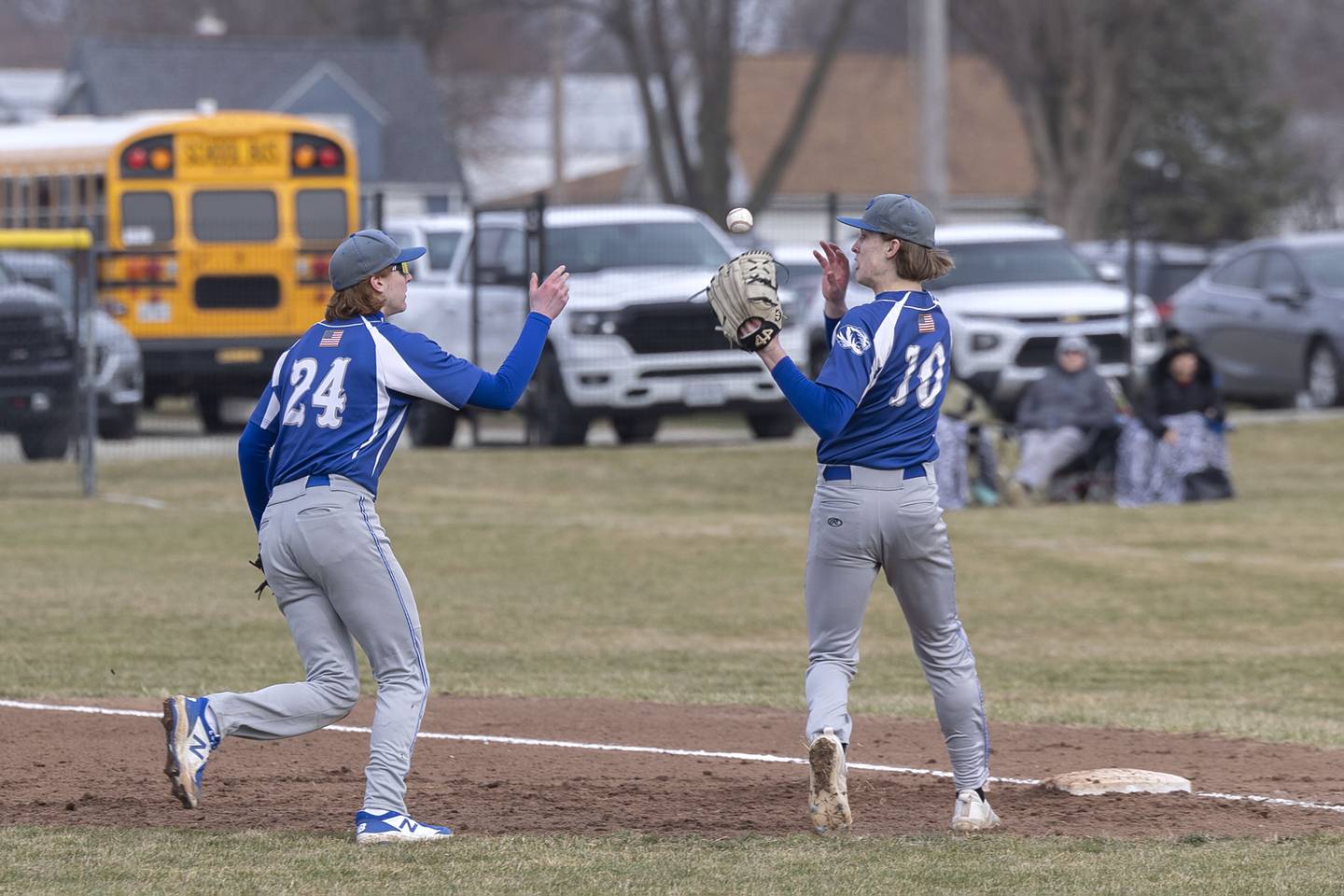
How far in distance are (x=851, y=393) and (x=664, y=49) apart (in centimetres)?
3333

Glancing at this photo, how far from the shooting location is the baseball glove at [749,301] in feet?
19.4

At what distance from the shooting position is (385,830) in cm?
588

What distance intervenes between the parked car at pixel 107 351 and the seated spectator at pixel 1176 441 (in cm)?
919

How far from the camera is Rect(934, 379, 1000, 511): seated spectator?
51.9 ft

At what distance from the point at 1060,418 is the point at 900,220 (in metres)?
10.3

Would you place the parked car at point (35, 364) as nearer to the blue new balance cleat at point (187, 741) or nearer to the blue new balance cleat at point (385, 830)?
the blue new balance cleat at point (187, 741)

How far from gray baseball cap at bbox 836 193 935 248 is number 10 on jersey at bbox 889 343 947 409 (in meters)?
0.32

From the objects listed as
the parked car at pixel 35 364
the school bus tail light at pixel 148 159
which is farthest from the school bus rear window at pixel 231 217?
the parked car at pixel 35 364


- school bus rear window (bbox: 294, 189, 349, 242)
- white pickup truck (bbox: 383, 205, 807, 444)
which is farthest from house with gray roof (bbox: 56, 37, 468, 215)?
white pickup truck (bbox: 383, 205, 807, 444)

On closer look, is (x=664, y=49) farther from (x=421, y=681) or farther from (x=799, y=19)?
(x=421, y=681)

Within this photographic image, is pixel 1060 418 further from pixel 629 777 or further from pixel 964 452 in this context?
pixel 629 777

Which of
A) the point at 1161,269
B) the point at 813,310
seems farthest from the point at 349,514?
the point at 1161,269

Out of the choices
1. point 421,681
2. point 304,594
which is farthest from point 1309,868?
point 304,594

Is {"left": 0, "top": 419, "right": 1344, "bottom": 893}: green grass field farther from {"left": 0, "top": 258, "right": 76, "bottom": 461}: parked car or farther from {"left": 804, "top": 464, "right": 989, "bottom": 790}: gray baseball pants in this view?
{"left": 0, "top": 258, "right": 76, "bottom": 461}: parked car
